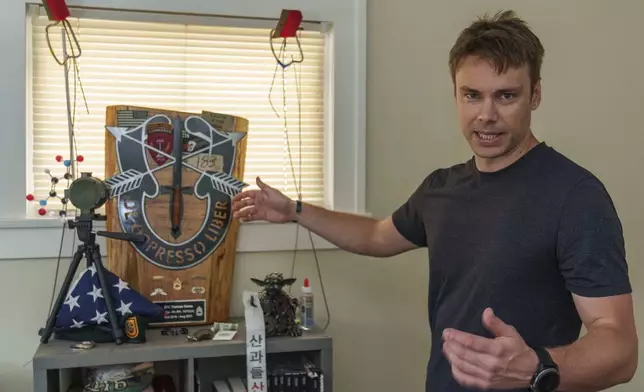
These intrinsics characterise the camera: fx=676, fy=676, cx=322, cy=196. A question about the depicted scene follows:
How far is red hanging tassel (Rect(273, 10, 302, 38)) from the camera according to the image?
1991 millimetres

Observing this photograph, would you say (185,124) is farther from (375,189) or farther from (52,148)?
(375,189)

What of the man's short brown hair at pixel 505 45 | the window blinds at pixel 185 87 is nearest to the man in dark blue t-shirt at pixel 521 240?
the man's short brown hair at pixel 505 45

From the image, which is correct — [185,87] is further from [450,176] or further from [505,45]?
[505,45]

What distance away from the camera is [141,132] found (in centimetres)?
192

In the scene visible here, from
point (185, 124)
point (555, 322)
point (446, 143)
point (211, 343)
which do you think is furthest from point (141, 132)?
point (555, 322)

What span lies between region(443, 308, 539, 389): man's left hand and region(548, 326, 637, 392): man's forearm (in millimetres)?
87

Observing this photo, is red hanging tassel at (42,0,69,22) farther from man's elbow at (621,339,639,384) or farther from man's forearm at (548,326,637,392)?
man's elbow at (621,339,639,384)

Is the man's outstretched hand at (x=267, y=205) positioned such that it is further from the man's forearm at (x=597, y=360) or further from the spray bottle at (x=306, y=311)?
the man's forearm at (x=597, y=360)

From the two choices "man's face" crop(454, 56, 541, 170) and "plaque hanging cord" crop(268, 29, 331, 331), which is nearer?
"man's face" crop(454, 56, 541, 170)

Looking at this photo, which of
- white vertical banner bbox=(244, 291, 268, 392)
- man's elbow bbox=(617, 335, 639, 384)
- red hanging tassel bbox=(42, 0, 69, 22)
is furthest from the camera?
red hanging tassel bbox=(42, 0, 69, 22)

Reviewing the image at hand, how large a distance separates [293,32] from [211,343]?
0.94 metres

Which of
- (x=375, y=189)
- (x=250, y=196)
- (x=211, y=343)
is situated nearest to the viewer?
(x=211, y=343)

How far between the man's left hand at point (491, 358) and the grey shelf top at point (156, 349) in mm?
728

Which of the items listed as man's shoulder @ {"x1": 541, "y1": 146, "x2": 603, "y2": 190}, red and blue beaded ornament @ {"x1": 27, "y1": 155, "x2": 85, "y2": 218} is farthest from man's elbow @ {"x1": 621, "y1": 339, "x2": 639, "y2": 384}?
red and blue beaded ornament @ {"x1": 27, "y1": 155, "x2": 85, "y2": 218}
